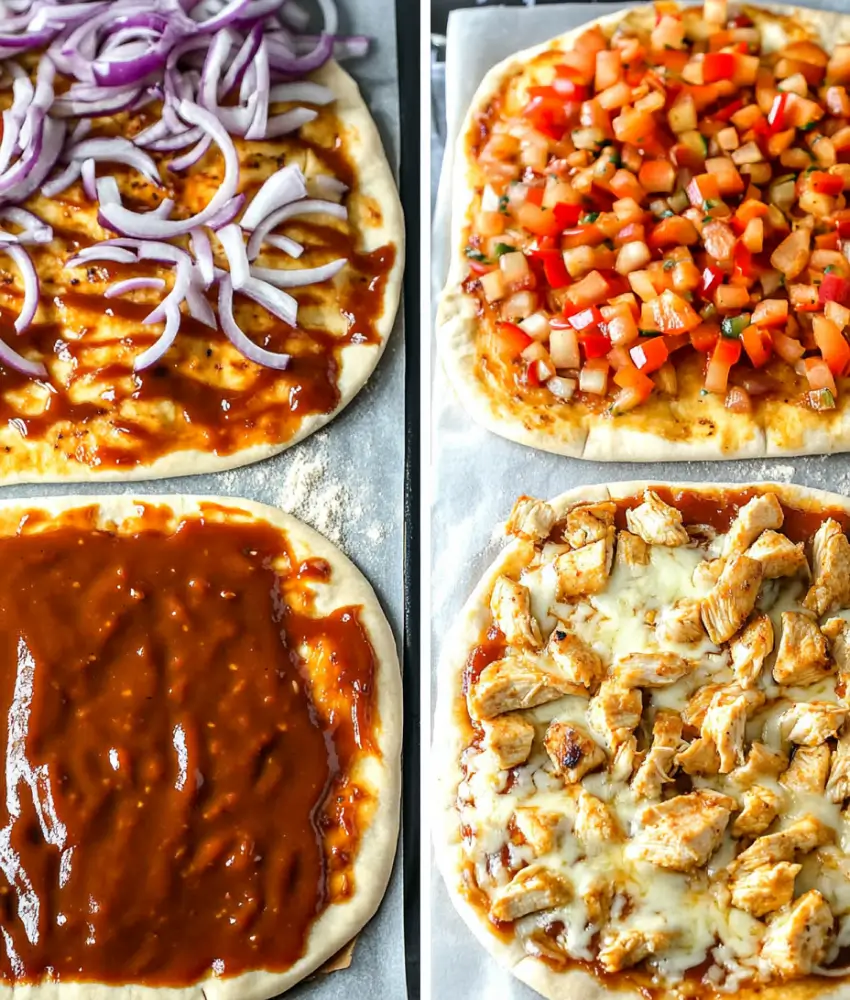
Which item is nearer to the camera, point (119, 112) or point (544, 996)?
point (544, 996)

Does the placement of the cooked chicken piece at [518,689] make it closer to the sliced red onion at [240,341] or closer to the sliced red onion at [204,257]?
the sliced red onion at [240,341]

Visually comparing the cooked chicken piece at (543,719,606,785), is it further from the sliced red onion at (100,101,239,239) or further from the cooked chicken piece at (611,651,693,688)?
the sliced red onion at (100,101,239,239)

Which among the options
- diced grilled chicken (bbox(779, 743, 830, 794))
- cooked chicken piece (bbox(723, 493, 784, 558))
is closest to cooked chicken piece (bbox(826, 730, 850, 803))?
diced grilled chicken (bbox(779, 743, 830, 794))

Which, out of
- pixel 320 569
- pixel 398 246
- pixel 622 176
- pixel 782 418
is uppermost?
pixel 622 176

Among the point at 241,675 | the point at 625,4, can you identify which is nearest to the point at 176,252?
the point at 241,675

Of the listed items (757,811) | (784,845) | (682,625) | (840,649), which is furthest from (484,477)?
(784,845)

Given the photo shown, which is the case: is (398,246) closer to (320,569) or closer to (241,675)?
(320,569)

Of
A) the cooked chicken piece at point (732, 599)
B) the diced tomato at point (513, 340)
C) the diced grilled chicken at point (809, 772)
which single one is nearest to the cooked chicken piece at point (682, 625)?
the cooked chicken piece at point (732, 599)
